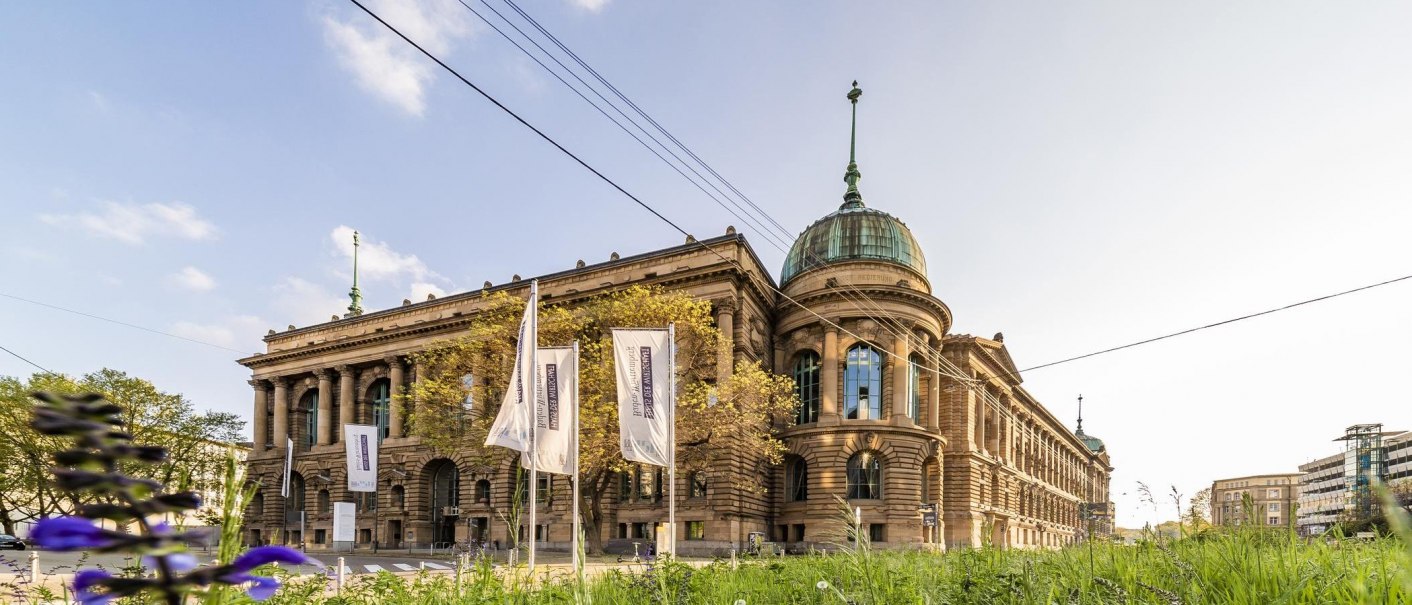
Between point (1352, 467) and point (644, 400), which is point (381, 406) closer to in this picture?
point (644, 400)

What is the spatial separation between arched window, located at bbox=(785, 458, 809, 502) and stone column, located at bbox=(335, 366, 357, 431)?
111ft

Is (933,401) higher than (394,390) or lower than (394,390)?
lower

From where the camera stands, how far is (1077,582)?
15.1 ft

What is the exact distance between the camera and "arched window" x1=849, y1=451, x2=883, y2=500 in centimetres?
3888

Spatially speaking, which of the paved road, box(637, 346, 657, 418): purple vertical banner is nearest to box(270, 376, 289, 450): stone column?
the paved road

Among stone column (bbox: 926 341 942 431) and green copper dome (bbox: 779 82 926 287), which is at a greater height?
green copper dome (bbox: 779 82 926 287)

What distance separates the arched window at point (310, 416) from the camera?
2186 inches

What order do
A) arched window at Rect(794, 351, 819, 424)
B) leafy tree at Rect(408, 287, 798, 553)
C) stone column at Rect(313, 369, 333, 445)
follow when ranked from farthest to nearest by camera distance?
stone column at Rect(313, 369, 333, 445), arched window at Rect(794, 351, 819, 424), leafy tree at Rect(408, 287, 798, 553)

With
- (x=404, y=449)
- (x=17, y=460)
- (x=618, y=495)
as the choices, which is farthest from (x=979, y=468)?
(x=17, y=460)

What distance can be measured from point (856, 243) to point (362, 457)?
3089 centimetres

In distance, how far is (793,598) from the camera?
5070 mm

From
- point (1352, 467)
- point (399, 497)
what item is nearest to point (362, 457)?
point (399, 497)

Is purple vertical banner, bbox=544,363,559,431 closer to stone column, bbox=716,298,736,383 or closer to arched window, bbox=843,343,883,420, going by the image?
stone column, bbox=716,298,736,383

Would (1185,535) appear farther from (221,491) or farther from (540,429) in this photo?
(540,429)
